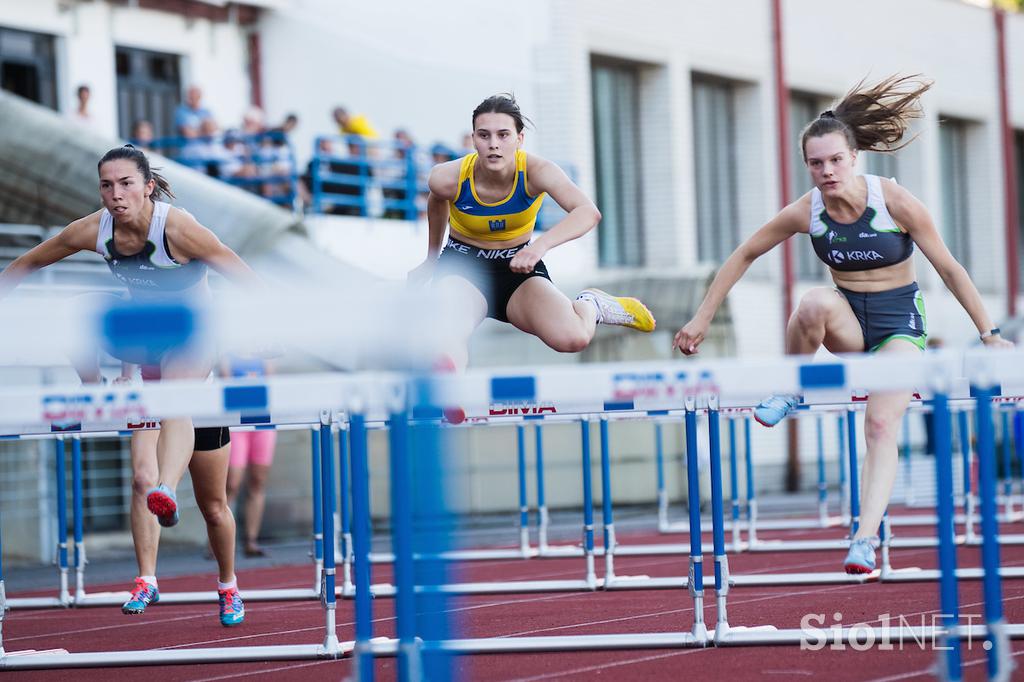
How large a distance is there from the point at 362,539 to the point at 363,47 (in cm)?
1637

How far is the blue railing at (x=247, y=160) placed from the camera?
50.6 feet

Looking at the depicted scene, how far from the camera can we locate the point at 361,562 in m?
4.60

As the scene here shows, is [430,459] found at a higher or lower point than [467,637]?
higher

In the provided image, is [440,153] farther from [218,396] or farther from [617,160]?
[218,396]

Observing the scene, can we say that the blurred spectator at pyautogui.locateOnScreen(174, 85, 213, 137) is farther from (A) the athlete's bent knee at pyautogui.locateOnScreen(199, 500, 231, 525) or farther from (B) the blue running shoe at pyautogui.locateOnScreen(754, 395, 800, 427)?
(B) the blue running shoe at pyautogui.locateOnScreen(754, 395, 800, 427)

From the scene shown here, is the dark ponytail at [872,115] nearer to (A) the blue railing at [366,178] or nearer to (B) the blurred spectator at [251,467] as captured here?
(B) the blurred spectator at [251,467]

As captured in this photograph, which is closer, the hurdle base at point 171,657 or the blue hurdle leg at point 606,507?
the hurdle base at point 171,657

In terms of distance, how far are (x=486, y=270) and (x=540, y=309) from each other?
292 mm

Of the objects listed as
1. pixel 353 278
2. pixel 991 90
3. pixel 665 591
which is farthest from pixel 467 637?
pixel 991 90

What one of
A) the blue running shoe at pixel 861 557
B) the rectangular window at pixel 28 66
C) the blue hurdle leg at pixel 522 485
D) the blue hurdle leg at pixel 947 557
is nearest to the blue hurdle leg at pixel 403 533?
the blue hurdle leg at pixel 947 557

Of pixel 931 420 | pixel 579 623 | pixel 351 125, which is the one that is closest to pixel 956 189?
pixel 931 420

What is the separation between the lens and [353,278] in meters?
13.0

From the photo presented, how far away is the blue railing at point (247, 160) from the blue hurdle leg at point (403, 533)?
11.5 m

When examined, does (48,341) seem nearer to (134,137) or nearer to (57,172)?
(57,172)
